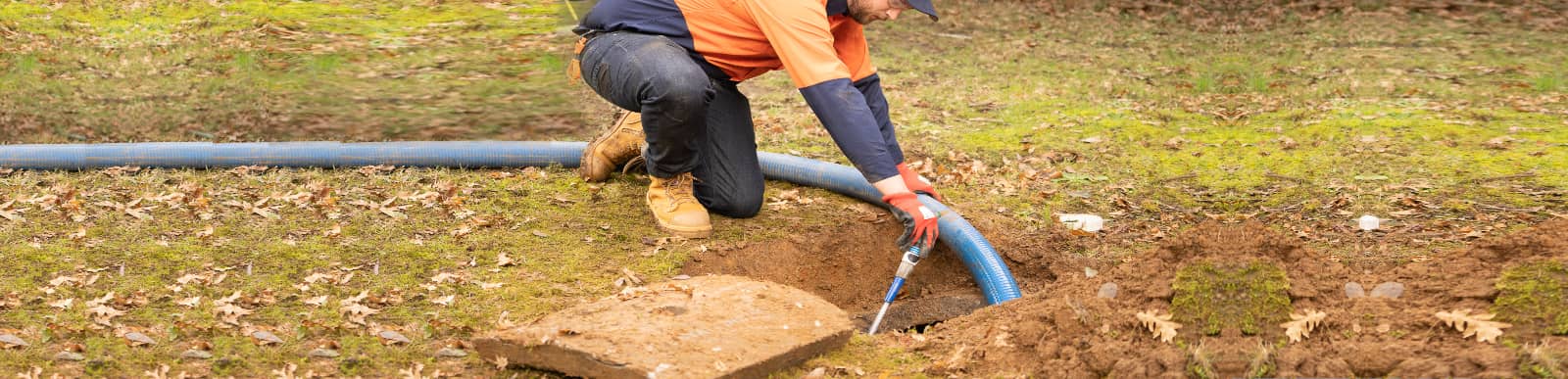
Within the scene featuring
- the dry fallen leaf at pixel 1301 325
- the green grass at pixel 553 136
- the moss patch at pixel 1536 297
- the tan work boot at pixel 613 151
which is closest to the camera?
the moss patch at pixel 1536 297

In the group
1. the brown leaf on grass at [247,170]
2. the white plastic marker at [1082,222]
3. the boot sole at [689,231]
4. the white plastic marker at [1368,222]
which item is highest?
the brown leaf on grass at [247,170]

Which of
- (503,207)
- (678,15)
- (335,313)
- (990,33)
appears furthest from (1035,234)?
(990,33)

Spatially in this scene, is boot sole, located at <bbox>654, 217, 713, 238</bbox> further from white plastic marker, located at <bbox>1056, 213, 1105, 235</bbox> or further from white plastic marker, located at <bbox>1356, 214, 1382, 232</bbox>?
white plastic marker, located at <bbox>1356, 214, 1382, 232</bbox>

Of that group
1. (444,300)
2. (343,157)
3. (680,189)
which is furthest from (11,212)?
(680,189)

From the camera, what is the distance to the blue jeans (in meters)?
4.30

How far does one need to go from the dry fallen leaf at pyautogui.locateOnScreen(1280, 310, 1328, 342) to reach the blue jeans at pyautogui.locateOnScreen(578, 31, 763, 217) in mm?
2260

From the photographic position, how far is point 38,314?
11.9 ft

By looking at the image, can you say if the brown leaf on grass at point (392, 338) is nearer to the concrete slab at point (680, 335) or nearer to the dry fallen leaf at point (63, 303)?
the concrete slab at point (680, 335)

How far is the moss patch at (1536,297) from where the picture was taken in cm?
266

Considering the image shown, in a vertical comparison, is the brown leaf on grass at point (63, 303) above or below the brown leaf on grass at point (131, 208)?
above

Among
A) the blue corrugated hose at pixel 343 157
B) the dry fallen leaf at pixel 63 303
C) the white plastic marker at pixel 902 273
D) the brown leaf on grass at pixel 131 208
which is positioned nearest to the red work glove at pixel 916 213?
the white plastic marker at pixel 902 273

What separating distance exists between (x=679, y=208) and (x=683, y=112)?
52 cm

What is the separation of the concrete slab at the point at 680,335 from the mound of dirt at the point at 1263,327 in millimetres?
389

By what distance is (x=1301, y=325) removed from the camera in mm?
2830
